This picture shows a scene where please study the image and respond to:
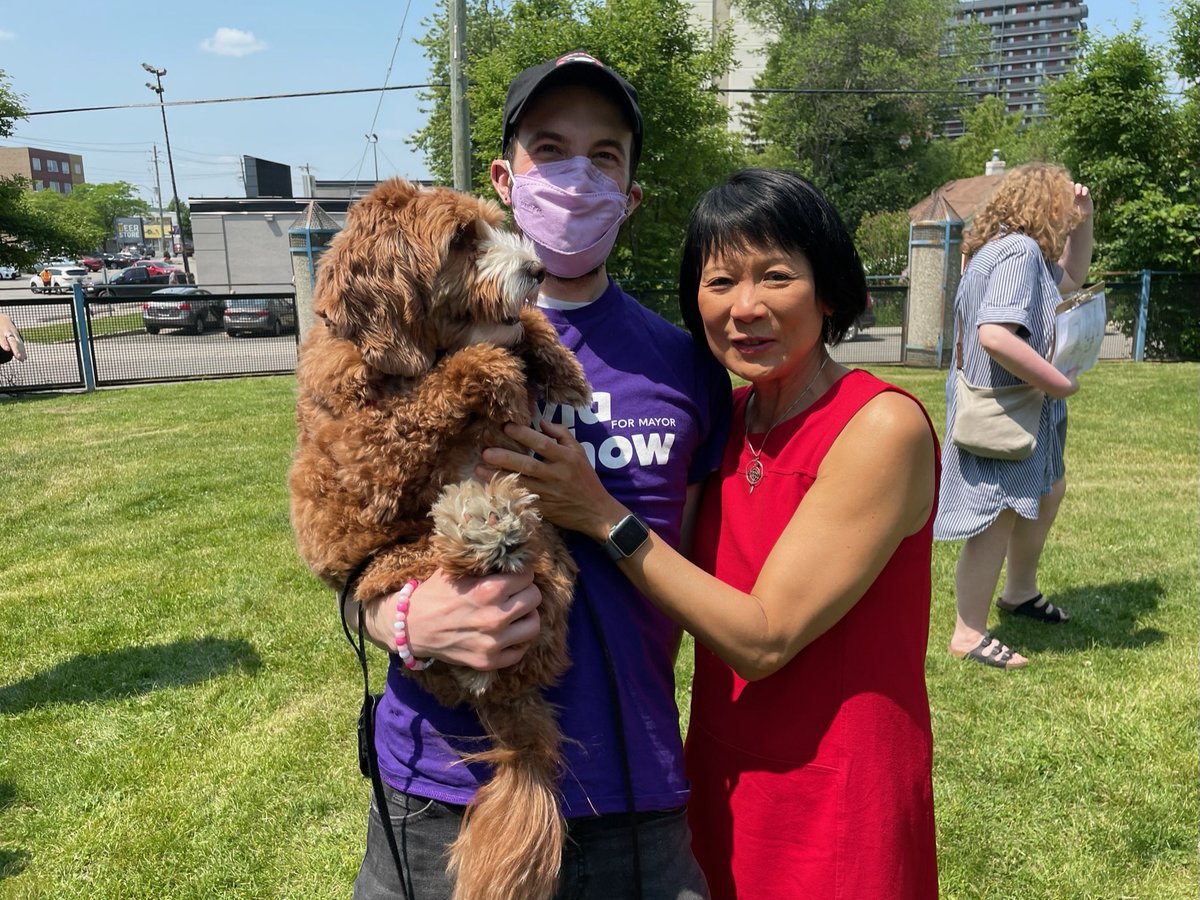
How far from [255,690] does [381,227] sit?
407cm

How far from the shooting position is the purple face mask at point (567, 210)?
7.18 feet

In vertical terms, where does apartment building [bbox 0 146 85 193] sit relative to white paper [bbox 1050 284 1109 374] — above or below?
above

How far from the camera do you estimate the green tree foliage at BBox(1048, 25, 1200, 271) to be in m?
17.5

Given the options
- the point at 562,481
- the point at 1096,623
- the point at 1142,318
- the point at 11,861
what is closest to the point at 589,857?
the point at 562,481

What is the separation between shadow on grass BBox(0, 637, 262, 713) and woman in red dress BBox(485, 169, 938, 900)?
438cm

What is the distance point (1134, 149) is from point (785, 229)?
20.6m

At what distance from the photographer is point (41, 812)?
4043 mm

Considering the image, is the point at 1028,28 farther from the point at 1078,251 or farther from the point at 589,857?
the point at 589,857

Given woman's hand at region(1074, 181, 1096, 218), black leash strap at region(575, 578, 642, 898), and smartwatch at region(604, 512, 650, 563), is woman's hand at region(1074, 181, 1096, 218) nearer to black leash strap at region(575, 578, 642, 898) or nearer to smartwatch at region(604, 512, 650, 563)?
smartwatch at region(604, 512, 650, 563)

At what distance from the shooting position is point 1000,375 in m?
4.94

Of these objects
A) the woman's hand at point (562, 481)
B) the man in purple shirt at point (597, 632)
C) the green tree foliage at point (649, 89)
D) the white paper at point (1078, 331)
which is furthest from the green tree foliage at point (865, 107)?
the woman's hand at point (562, 481)

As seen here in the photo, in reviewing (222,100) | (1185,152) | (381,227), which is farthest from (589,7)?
(381,227)

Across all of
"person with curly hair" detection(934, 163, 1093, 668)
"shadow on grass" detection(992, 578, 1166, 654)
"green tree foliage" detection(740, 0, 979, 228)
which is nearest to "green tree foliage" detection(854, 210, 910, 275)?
"green tree foliage" detection(740, 0, 979, 228)

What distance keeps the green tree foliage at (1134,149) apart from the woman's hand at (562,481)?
20.3 m
